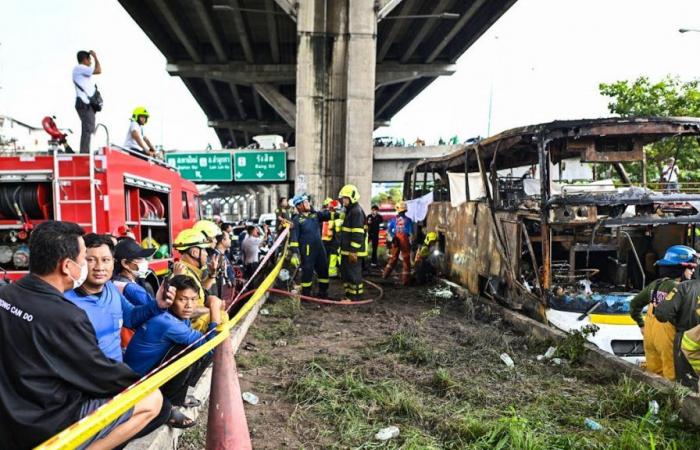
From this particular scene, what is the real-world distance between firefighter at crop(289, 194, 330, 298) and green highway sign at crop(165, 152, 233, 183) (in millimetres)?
13289

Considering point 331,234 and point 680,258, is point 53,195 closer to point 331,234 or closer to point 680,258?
point 331,234

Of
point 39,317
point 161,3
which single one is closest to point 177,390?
point 39,317

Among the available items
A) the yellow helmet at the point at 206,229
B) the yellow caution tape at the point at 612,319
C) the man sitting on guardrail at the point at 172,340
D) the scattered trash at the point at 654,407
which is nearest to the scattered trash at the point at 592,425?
the scattered trash at the point at 654,407

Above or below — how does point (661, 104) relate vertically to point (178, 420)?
above

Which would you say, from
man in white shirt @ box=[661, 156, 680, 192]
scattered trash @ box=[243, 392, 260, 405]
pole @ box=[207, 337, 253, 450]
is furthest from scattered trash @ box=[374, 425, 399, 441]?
man in white shirt @ box=[661, 156, 680, 192]

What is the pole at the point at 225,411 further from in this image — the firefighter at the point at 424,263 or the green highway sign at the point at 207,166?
the green highway sign at the point at 207,166

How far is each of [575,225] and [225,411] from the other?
4229 mm

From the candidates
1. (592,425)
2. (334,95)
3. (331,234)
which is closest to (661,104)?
(334,95)

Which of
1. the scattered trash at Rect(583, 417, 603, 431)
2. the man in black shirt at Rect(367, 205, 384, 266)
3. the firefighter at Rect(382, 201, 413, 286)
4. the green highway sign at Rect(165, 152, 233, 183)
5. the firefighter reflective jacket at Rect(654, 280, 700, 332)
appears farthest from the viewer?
the green highway sign at Rect(165, 152, 233, 183)

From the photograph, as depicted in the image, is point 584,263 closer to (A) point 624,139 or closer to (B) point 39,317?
(A) point 624,139

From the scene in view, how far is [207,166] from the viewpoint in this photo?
68.3 ft

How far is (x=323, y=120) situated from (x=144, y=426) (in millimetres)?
13845

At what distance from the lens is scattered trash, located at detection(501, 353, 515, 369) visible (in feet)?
15.7

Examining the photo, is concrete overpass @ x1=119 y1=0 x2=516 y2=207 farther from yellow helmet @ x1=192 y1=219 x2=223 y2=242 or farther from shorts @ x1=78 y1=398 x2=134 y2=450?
shorts @ x1=78 y1=398 x2=134 y2=450
